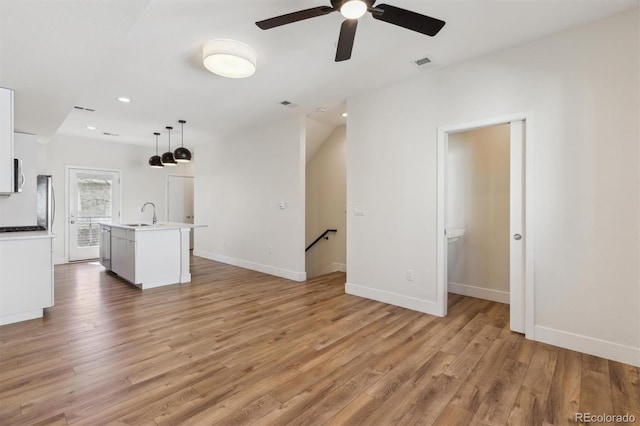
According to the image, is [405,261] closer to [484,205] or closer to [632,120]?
[484,205]

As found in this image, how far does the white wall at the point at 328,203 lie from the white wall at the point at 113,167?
4302 millimetres

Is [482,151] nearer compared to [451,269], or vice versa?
[482,151]

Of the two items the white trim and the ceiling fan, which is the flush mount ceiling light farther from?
the white trim

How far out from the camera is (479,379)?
7.20ft

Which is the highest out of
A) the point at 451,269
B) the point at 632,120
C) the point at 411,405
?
the point at 632,120

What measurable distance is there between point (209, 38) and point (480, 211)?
12.7 feet

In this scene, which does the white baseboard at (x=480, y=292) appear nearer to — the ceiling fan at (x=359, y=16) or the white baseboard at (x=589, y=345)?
the white baseboard at (x=589, y=345)

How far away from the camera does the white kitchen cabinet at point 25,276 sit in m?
3.16

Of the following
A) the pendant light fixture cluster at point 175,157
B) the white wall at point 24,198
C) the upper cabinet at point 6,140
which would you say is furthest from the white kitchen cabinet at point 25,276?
the pendant light fixture cluster at point 175,157

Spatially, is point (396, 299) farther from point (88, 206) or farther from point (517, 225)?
point (88, 206)

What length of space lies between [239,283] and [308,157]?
2843 mm

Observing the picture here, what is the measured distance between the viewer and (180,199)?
853cm

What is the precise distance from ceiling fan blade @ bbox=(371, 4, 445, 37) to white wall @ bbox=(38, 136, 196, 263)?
722 centimetres

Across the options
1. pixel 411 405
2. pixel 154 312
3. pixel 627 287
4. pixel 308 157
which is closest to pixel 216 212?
pixel 308 157
